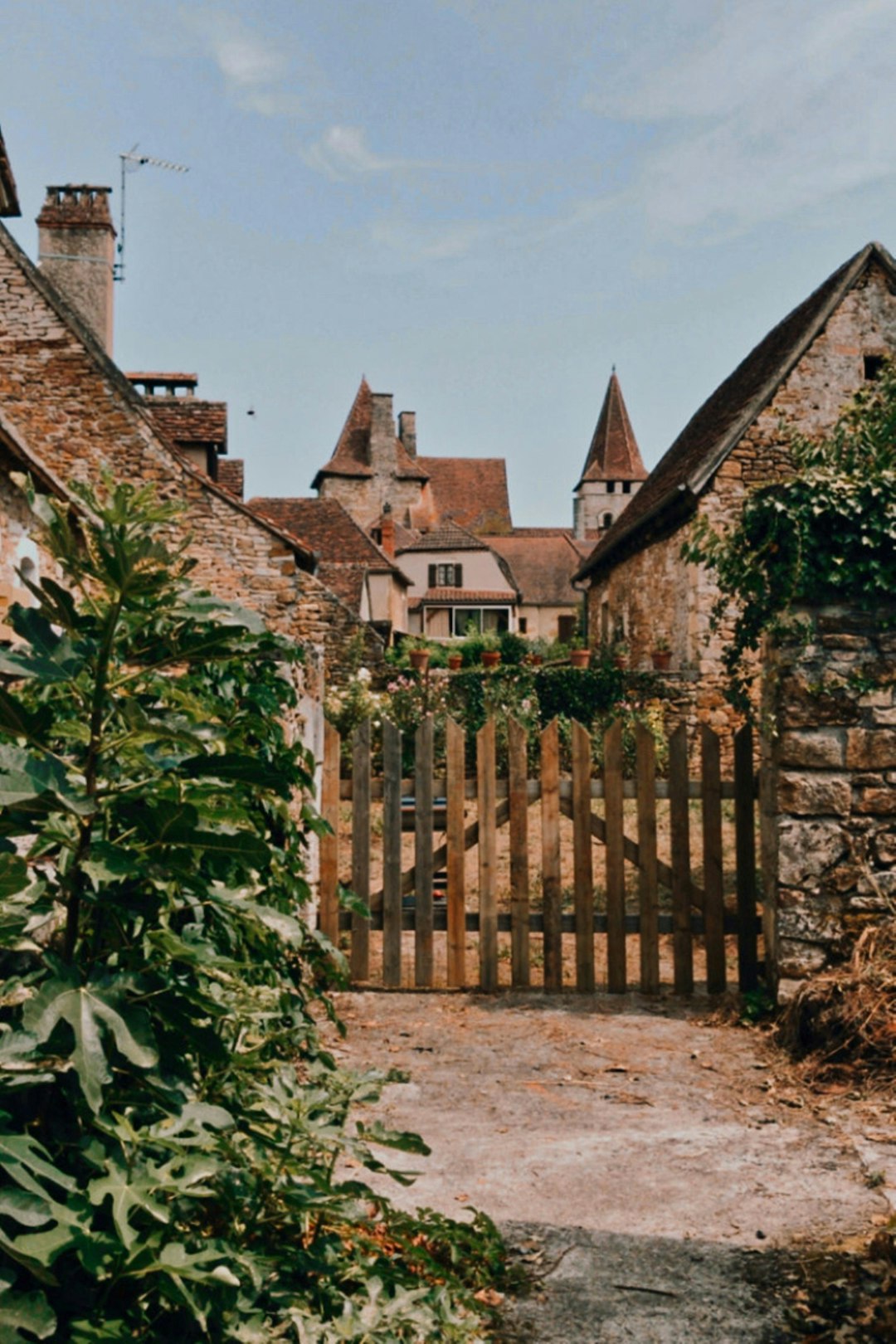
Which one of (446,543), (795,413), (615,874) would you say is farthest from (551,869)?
(446,543)

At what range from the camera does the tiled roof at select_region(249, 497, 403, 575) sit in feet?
113

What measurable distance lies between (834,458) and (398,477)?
4905 cm

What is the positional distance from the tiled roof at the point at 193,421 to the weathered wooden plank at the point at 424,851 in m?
11.1

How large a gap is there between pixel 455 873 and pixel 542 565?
5173cm

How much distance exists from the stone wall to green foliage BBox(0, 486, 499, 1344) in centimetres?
320

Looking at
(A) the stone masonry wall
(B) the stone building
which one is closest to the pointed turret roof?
(B) the stone building

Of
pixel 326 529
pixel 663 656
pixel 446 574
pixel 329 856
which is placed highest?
pixel 446 574

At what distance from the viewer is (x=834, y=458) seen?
5.92 meters

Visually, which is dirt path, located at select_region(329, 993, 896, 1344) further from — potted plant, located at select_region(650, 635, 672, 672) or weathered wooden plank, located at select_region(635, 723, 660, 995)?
potted plant, located at select_region(650, 635, 672, 672)

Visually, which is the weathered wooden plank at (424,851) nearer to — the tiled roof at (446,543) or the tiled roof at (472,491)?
the tiled roof at (446,543)

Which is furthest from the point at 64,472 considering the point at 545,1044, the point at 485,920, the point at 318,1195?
the point at 318,1195

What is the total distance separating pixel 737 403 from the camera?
1786cm

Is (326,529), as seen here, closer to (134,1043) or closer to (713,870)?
(713,870)

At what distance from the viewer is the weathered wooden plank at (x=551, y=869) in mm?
5773
